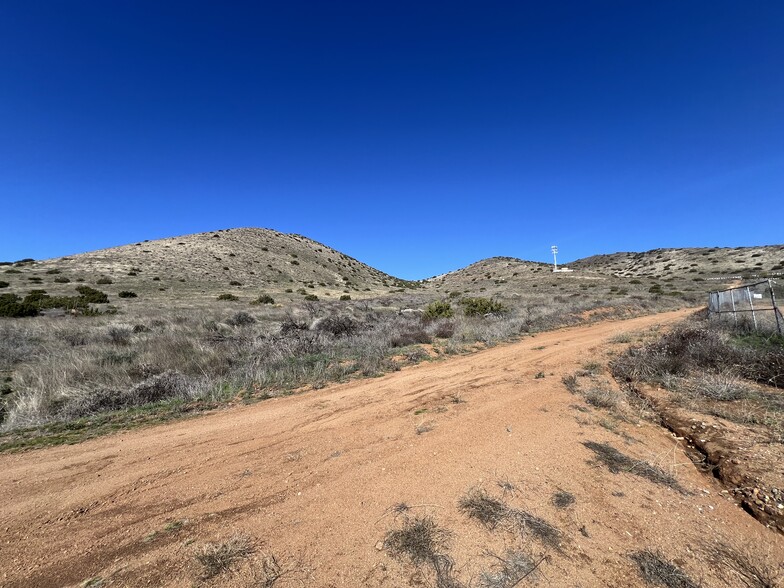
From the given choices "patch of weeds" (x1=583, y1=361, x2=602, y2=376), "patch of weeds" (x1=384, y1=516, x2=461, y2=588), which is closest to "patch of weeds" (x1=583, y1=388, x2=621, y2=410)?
"patch of weeds" (x1=583, y1=361, x2=602, y2=376)

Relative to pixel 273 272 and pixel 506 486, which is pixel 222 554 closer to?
pixel 506 486

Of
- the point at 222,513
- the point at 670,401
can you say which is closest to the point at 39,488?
the point at 222,513

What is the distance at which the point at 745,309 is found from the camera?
12617 millimetres

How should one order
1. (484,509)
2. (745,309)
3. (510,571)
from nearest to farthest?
(510,571) < (484,509) < (745,309)

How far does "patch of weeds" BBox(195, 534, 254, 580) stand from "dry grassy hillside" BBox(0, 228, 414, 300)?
32665mm

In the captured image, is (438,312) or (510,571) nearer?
(510,571)

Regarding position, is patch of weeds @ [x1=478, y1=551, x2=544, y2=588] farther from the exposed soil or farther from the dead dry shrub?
the dead dry shrub

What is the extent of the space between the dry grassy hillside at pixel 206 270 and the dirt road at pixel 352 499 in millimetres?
30427

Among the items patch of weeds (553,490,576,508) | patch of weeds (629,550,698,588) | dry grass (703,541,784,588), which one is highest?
patch of weeds (553,490,576,508)

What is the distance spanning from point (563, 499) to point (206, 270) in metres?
49.4

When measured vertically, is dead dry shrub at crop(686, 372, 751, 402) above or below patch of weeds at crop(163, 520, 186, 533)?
above

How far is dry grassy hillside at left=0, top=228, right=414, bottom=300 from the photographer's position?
34094 mm

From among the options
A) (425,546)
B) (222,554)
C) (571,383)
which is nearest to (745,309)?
(571,383)

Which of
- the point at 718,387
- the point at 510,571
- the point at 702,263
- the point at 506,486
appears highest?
the point at 702,263
